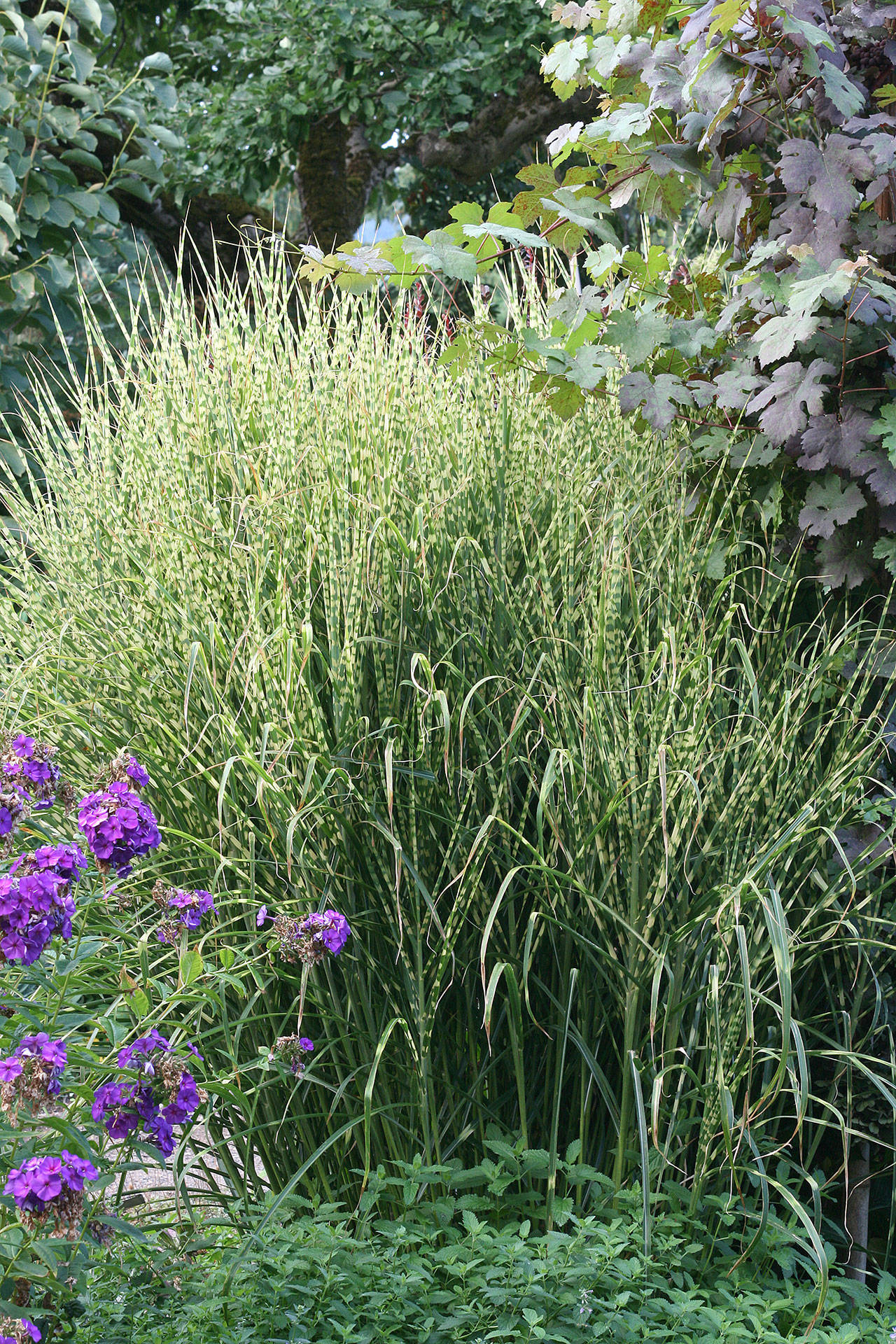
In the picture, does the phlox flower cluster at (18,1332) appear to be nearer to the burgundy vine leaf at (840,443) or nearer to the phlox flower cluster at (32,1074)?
the phlox flower cluster at (32,1074)

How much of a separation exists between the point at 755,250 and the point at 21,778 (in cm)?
156

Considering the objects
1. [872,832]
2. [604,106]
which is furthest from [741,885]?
[604,106]

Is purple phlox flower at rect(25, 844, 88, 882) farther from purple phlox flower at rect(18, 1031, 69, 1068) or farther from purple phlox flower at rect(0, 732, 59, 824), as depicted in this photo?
purple phlox flower at rect(18, 1031, 69, 1068)

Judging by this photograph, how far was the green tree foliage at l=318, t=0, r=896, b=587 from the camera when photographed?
2068 millimetres

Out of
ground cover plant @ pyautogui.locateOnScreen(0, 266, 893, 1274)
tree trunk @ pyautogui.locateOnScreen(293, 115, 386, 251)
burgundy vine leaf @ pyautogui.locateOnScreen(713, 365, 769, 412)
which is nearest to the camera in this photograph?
ground cover plant @ pyautogui.locateOnScreen(0, 266, 893, 1274)

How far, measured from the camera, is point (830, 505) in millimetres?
2143

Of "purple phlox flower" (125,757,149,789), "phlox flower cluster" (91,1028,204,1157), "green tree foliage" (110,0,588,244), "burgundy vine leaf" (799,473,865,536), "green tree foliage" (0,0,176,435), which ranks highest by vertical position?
"green tree foliage" (110,0,588,244)

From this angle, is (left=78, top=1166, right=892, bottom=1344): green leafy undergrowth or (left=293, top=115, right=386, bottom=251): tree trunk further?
(left=293, top=115, right=386, bottom=251): tree trunk

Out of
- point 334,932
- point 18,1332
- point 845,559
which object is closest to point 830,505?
point 845,559

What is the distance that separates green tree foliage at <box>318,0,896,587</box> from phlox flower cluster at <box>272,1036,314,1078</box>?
1.22 meters

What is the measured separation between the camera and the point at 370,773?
1.92 metres

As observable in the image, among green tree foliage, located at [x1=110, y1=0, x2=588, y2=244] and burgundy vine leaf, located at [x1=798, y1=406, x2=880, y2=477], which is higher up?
green tree foliage, located at [x1=110, y1=0, x2=588, y2=244]

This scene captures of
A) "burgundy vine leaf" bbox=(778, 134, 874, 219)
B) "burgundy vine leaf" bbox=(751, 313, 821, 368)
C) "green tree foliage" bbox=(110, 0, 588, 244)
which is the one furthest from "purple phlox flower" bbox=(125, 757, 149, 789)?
"green tree foliage" bbox=(110, 0, 588, 244)

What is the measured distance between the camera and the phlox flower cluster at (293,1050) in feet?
5.32
